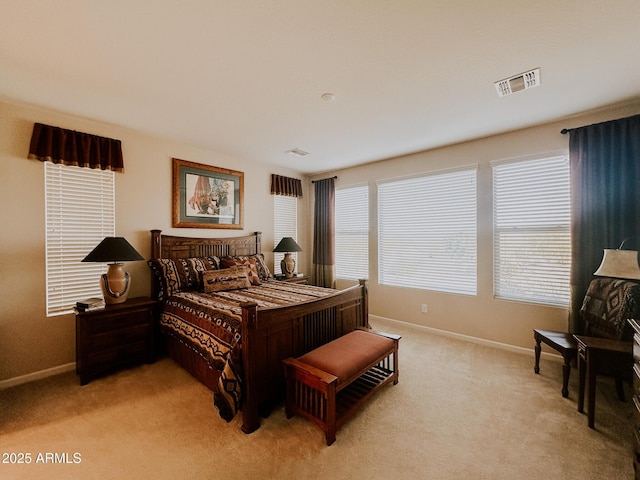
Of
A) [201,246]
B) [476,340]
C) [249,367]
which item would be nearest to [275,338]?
[249,367]

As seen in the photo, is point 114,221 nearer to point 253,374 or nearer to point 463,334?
point 253,374

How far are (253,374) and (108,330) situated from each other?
1.82 metres

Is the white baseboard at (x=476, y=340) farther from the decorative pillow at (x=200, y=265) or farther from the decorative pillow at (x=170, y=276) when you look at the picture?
the decorative pillow at (x=170, y=276)

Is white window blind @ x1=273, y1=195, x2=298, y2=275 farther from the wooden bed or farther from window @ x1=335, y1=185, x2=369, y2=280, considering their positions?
the wooden bed

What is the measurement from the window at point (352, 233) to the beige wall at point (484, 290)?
537mm

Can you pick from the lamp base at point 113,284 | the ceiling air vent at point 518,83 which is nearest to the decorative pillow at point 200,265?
the lamp base at point 113,284

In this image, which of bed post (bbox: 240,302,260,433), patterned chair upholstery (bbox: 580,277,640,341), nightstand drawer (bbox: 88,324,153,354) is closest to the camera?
bed post (bbox: 240,302,260,433)

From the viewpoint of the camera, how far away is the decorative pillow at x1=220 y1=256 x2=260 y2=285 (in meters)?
3.76

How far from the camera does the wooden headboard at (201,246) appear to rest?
3.38 metres

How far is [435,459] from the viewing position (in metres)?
1.68

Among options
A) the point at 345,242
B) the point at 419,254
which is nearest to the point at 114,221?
the point at 345,242

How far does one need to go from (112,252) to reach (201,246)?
123 cm

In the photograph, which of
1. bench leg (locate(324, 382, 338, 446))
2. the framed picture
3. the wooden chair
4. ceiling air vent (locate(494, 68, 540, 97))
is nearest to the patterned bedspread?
bench leg (locate(324, 382, 338, 446))

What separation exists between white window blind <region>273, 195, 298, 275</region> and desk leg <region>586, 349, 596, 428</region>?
3993 millimetres
